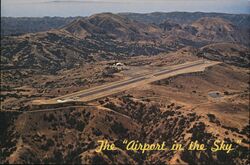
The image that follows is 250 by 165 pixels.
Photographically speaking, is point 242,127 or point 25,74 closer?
point 242,127

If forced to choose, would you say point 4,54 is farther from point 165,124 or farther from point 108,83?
point 165,124

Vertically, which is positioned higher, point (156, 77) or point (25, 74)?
point (156, 77)

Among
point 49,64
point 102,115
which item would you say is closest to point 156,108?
point 102,115

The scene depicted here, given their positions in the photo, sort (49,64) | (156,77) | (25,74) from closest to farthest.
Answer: (156,77)
(25,74)
(49,64)

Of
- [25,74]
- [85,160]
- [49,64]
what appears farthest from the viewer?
[49,64]

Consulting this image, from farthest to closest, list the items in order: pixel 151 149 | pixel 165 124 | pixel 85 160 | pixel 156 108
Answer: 1. pixel 156 108
2. pixel 165 124
3. pixel 151 149
4. pixel 85 160

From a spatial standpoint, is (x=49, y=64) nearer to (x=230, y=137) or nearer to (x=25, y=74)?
(x=25, y=74)

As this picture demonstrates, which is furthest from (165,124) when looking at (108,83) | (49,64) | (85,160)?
(49,64)

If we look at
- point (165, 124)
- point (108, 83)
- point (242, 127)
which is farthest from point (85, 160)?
point (108, 83)

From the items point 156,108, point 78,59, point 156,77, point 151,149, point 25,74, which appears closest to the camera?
point 151,149
